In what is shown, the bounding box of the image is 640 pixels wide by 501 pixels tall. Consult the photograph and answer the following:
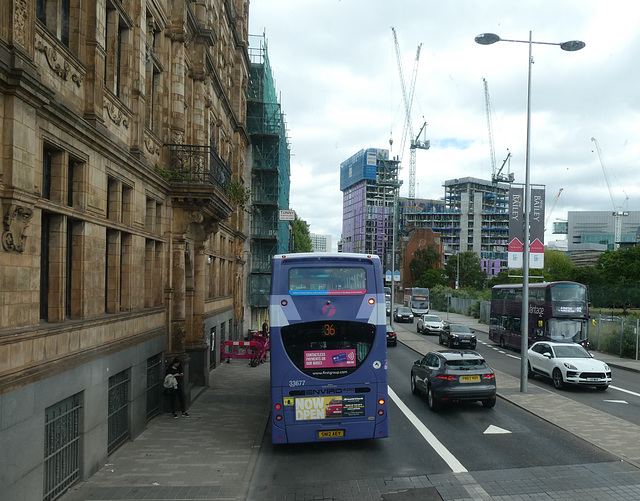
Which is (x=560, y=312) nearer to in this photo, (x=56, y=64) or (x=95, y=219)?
(x=95, y=219)

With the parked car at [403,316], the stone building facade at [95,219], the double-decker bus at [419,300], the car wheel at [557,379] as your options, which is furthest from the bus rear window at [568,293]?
the double-decker bus at [419,300]

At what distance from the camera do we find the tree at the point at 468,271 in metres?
109

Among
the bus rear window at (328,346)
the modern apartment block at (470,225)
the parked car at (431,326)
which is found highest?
the modern apartment block at (470,225)

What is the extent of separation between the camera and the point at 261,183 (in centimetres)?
4072

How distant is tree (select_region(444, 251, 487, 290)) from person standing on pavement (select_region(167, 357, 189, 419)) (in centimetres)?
9934

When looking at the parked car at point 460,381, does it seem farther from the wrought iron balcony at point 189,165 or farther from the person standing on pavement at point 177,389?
the wrought iron balcony at point 189,165

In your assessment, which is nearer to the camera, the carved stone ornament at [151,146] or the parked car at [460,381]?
the carved stone ornament at [151,146]

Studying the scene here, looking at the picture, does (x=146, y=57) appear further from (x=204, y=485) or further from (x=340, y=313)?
(x=204, y=485)

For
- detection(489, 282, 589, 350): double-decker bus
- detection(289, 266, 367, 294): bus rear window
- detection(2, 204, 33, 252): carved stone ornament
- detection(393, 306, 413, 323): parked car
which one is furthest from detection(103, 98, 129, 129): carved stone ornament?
detection(393, 306, 413, 323): parked car

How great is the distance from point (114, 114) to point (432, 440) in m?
10.4

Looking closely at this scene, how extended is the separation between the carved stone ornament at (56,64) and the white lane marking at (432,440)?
10.1 meters

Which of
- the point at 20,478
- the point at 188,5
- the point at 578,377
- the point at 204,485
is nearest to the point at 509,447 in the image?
the point at 204,485

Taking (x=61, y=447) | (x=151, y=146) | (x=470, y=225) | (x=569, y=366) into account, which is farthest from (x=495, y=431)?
(x=470, y=225)

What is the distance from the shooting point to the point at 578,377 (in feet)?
58.7
